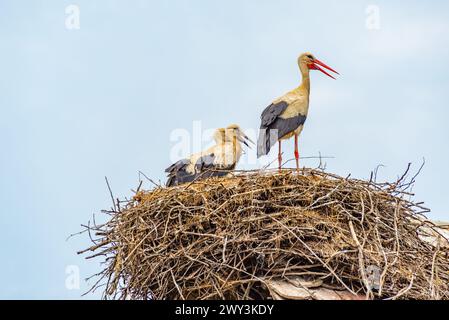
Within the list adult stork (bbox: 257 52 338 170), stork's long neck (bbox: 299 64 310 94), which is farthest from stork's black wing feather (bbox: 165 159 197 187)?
stork's long neck (bbox: 299 64 310 94)

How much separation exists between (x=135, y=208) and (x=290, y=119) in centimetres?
295

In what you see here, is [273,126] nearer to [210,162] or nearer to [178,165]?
[210,162]

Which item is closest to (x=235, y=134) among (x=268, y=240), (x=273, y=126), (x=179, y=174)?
(x=273, y=126)

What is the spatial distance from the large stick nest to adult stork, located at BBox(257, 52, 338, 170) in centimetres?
181

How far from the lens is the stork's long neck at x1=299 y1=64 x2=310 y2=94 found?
12.9 m

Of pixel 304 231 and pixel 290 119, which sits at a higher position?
pixel 290 119

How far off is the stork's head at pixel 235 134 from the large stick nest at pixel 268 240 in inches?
89.4

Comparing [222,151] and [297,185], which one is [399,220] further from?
[222,151]

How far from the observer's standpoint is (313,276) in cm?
920

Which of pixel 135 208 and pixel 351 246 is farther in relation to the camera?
pixel 135 208

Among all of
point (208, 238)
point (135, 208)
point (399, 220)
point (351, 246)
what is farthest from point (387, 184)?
point (135, 208)

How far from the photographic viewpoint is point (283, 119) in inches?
477

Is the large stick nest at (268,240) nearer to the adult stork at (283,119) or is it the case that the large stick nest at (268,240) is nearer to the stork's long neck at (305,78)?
the adult stork at (283,119)
